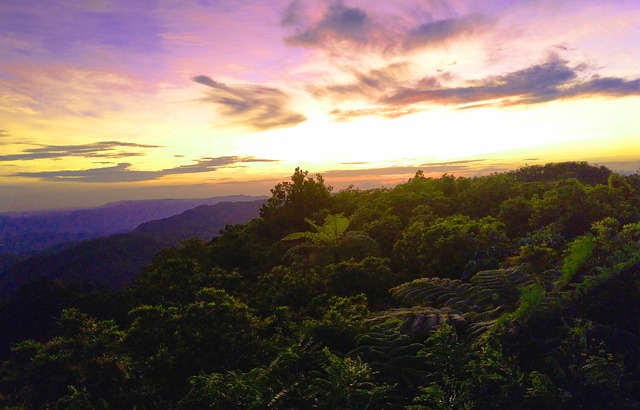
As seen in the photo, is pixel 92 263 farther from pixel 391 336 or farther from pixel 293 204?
pixel 391 336

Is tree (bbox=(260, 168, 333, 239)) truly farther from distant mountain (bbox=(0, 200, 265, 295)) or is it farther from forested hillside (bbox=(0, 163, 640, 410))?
distant mountain (bbox=(0, 200, 265, 295))

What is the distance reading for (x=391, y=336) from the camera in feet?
18.6

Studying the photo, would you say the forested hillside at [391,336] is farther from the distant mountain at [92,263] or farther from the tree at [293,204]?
the distant mountain at [92,263]

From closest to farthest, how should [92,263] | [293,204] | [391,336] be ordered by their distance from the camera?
[391,336] < [293,204] < [92,263]

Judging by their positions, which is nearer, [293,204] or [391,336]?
[391,336]

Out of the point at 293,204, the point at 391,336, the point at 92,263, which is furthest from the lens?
the point at 92,263

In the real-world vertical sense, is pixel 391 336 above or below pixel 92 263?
above

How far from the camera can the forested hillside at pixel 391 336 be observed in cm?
468

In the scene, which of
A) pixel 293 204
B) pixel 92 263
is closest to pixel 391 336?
pixel 293 204

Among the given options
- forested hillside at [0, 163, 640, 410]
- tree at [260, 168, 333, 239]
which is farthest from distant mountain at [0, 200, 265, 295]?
forested hillside at [0, 163, 640, 410]

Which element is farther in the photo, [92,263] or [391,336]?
[92,263]

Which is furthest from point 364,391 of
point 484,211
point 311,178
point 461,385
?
point 311,178

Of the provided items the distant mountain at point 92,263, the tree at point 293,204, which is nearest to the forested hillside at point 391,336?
the tree at point 293,204

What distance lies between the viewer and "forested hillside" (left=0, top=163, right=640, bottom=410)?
468 centimetres
